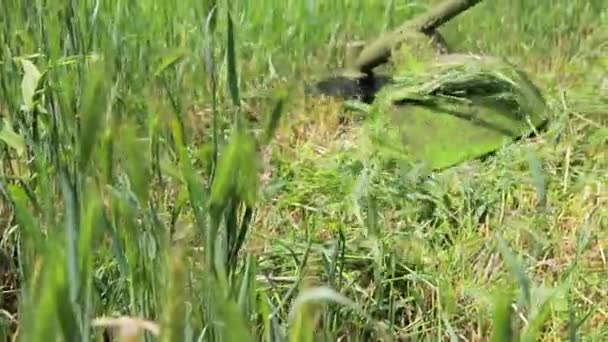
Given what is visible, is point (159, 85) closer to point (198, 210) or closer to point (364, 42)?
point (364, 42)

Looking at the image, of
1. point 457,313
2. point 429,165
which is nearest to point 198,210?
point 457,313

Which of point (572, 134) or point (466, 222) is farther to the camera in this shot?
point (572, 134)

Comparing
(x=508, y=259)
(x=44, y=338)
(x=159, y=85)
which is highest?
(x=44, y=338)

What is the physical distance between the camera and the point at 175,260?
1.41ft

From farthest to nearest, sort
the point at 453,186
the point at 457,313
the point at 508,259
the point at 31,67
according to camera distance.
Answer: the point at 453,186
the point at 457,313
the point at 31,67
the point at 508,259

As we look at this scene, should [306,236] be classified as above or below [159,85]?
below

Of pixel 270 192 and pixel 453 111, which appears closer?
pixel 270 192

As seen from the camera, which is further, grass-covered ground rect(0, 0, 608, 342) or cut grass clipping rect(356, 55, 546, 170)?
cut grass clipping rect(356, 55, 546, 170)

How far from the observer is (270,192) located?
132cm

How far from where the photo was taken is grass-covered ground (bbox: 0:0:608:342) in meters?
0.69

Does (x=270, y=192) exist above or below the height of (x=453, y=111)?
above

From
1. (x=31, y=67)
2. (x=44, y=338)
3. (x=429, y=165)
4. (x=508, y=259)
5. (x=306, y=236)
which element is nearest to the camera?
(x=44, y=338)

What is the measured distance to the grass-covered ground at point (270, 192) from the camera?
69cm

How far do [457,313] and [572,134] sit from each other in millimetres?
752
